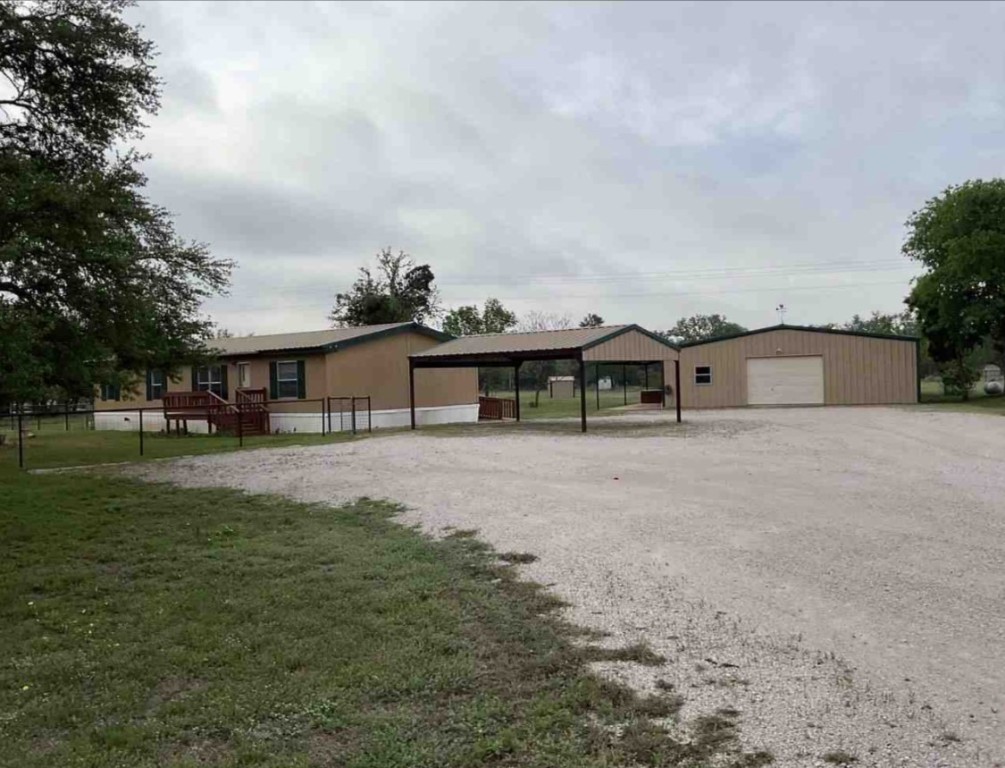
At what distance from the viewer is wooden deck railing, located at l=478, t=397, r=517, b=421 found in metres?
27.9

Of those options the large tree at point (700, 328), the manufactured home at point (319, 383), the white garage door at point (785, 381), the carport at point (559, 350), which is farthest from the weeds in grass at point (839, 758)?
the large tree at point (700, 328)

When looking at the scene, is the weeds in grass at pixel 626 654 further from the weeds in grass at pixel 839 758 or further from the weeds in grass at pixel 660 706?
the weeds in grass at pixel 839 758

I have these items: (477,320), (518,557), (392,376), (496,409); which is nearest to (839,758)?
(518,557)

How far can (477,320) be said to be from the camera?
48.8 metres

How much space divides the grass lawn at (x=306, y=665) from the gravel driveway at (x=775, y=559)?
0.39m

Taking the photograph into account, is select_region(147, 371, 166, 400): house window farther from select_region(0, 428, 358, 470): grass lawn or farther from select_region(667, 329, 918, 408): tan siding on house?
select_region(667, 329, 918, 408): tan siding on house

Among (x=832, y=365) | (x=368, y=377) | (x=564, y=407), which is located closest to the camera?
(x=368, y=377)

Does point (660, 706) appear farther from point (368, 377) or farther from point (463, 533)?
point (368, 377)

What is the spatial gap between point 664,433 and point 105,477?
1157 cm

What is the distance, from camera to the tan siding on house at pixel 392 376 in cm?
2397

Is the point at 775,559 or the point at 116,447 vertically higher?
the point at 116,447

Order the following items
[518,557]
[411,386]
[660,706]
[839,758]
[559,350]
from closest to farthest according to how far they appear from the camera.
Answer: [839,758]
[660,706]
[518,557]
[559,350]
[411,386]

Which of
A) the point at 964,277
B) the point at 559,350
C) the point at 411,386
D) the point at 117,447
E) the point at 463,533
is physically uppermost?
the point at 964,277

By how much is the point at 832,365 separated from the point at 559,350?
16.7m
